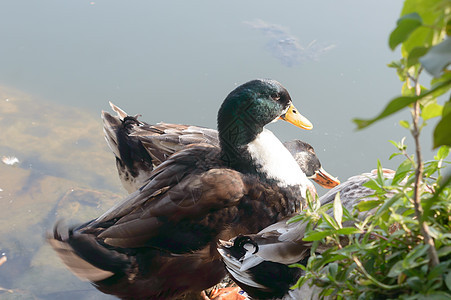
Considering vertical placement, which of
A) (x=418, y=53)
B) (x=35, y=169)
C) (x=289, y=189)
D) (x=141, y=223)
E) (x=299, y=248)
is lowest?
(x=35, y=169)

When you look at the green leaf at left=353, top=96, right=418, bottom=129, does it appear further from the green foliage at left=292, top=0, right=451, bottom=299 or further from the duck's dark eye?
the duck's dark eye

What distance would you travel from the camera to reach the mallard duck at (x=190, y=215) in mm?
2010

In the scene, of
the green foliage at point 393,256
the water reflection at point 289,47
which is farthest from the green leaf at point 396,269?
the water reflection at point 289,47

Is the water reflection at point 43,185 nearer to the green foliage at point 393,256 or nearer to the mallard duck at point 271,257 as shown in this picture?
the mallard duck at point 271,257

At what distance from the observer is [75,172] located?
3652mm

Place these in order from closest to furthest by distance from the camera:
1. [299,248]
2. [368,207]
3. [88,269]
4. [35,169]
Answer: [368,207], [299,248], [88,269], [35,169]

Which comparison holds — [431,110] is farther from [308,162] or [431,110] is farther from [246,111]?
[308,162]

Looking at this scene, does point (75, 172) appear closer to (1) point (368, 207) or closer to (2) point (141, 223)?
(2) point (141, 223)

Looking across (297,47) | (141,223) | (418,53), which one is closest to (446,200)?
(418,53)

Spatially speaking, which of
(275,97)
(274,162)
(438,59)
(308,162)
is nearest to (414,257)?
(438,59)

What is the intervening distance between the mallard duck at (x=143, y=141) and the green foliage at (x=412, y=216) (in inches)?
69.6

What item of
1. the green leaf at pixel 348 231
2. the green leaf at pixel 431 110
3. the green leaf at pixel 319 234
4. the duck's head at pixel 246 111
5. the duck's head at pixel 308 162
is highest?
the green leaf at pixel 431 110

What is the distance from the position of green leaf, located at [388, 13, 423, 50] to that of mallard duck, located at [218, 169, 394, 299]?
100 centimetres

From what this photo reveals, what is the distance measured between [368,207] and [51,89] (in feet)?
12.8
